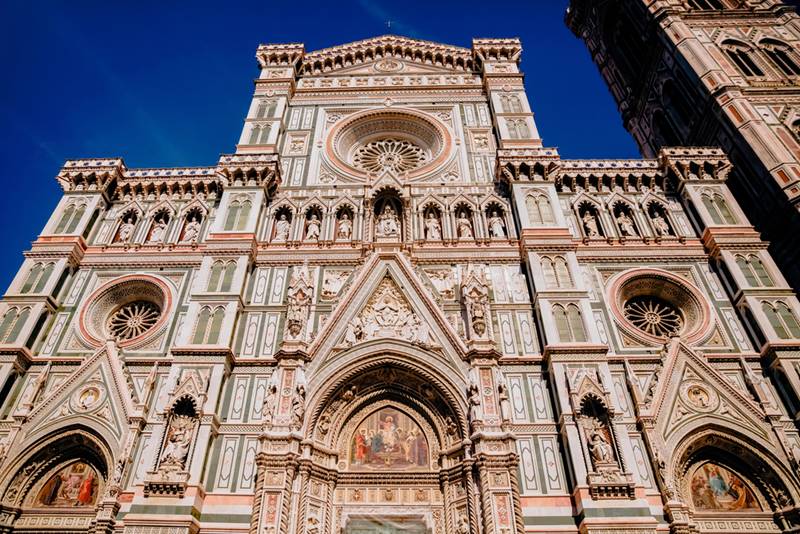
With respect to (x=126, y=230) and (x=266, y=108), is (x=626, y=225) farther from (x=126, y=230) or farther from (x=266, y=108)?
(x=126, y=230)

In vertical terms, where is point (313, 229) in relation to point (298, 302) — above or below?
above

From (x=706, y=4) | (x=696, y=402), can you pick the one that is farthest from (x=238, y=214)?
(x=706, y=4)

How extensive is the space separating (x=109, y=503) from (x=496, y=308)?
31.0 ft

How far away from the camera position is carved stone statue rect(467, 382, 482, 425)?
38.8 ft

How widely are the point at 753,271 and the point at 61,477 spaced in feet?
56.7

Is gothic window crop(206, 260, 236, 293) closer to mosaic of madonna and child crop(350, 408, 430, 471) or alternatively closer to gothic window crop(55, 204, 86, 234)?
gothic window crop(55, 204, 86, 234)

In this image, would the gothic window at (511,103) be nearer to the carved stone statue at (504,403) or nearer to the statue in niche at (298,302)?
the statue in niche at (298,302)

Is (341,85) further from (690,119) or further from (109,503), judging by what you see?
(109,503)

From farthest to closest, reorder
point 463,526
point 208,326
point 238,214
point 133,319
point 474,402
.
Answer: point 238,214 < point 133,319 < point 208,326 < point 474,402 < point 463,526

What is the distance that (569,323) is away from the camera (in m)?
13.4

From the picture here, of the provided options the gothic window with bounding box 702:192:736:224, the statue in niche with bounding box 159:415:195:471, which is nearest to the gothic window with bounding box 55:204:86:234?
the statue in niche with bounding box 159:415:195:471

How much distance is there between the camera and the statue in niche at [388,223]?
16078 mm

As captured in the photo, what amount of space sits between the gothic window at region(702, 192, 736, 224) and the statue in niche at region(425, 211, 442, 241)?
7706 millimetres

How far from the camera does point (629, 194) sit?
56.6 ft
